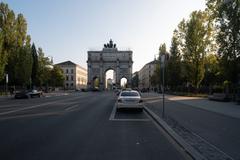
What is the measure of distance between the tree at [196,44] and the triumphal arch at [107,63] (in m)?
74.3

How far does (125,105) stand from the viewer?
2162 centimetres

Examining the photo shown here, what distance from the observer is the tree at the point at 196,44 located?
171 feet

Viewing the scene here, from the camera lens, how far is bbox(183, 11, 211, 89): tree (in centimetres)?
5219

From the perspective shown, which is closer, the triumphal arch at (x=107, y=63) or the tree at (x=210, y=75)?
the tree at (x=210, y=75)

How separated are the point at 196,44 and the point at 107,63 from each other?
7698 centimetres

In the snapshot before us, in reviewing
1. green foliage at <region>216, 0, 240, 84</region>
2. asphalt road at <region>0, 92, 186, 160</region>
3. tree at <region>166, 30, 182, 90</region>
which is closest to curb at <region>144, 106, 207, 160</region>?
asphalt road at <region>0, 92, 186, 160</region>

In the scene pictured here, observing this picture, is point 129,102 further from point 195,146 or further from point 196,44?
point 196,44

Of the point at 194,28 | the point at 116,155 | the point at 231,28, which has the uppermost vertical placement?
the point at 194,28

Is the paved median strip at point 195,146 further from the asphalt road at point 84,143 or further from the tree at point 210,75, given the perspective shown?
the tree at point 210,75

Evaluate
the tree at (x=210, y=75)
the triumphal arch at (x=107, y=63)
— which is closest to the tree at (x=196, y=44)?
the tree at (x=210, y=75)

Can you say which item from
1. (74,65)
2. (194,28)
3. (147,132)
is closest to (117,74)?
(74,65)

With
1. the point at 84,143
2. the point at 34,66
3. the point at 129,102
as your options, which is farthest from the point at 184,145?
the point at 34,66

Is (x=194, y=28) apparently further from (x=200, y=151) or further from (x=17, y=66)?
(x=200, y=151)

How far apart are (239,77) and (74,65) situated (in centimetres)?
14252
